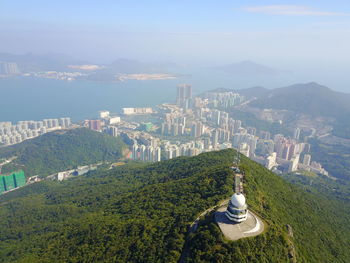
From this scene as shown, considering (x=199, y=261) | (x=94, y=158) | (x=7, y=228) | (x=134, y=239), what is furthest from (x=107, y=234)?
(x=94, y=158)

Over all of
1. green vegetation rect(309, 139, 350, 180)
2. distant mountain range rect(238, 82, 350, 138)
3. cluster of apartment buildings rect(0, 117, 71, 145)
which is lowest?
green vegetation rect(309, 139, 350, 180)

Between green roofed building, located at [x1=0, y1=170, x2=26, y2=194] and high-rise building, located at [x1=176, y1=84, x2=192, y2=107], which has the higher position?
high-rise building, located at [x1=176, y1=84, x2=192, y2=107]

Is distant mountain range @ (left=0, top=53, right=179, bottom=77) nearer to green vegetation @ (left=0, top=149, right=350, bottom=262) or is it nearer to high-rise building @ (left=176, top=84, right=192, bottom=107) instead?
high-rise building @ (left=176, top=84, right=192, bottom=107)

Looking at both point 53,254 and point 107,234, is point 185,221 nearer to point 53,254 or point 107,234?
point 107,234

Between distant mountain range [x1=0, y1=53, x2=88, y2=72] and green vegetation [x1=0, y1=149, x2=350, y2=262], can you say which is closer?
green vegetation [x1=0, y1=149, x2=350, y2=262]

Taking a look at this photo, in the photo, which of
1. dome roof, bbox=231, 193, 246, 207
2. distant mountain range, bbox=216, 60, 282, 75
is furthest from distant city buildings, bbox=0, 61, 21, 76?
dome roof, bbox=231, 193, 246, 207

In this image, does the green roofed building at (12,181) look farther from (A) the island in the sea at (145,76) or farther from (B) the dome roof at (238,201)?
(A) the island in the sea at (145,76)

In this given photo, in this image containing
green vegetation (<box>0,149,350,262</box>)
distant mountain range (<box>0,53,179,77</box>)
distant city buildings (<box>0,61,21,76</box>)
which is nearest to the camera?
green vegetation (<box>0,149,350,262</box>)

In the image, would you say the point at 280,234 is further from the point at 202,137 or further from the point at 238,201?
the point at 202,137
